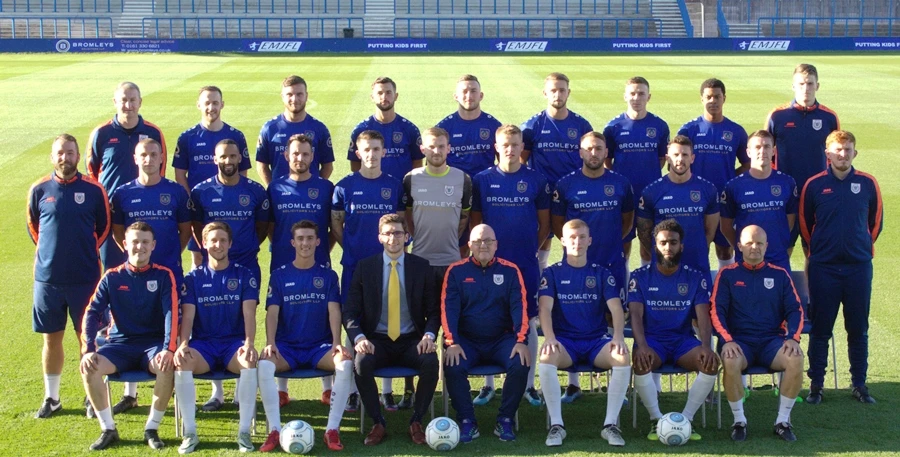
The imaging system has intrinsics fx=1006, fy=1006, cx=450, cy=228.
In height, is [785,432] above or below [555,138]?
below

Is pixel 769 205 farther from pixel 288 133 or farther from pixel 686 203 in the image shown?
pixel 288 133

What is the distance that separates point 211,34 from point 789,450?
52.7 meters

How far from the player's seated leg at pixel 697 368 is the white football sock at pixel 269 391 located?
2.78m

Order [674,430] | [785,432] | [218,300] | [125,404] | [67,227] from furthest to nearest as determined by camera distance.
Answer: [125,404] → [67,227] → [218,300] → [785,432] → [674,430]

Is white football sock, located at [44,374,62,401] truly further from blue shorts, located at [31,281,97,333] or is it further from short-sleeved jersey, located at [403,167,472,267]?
short-sleeved jersey, located at [403,167,472,267]

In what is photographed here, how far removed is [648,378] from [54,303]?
4301mm

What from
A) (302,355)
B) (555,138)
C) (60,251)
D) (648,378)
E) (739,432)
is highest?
(555,138)

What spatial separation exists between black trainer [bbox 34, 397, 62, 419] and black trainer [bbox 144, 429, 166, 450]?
3.28ft

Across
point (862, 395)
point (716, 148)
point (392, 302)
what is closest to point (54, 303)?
point (392, 302)

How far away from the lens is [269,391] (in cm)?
667

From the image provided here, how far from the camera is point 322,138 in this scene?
866cm

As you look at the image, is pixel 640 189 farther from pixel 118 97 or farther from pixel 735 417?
pixel 118 97

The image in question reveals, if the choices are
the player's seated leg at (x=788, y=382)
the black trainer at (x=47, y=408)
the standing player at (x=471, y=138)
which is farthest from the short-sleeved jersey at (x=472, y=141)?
the black trainer at (x=47, y=408)

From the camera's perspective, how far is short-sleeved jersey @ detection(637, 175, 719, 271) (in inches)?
303
